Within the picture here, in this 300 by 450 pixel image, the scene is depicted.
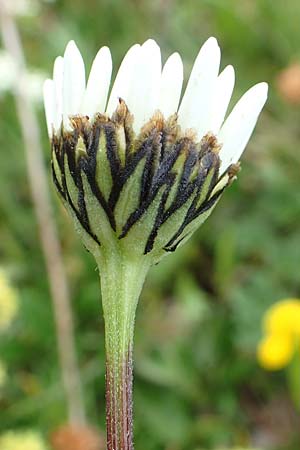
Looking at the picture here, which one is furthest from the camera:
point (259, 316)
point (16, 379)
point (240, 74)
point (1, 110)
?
point (240, 74)

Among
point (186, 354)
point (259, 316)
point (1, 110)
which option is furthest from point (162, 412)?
point (1, 110)

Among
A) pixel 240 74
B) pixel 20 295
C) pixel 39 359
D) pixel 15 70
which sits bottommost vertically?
pixel 39 359

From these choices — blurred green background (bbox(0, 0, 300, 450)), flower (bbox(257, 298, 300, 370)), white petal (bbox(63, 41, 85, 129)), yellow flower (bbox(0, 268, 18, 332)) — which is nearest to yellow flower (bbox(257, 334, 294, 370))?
flower (bbox(257, 298, 300, 370))

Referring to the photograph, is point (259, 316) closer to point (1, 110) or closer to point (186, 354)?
point (186, 354)

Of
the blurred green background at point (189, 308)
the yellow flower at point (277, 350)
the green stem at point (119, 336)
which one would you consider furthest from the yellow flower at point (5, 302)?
the green stem at point (119, 336)

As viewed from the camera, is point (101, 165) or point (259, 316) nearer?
point (101, 165)
